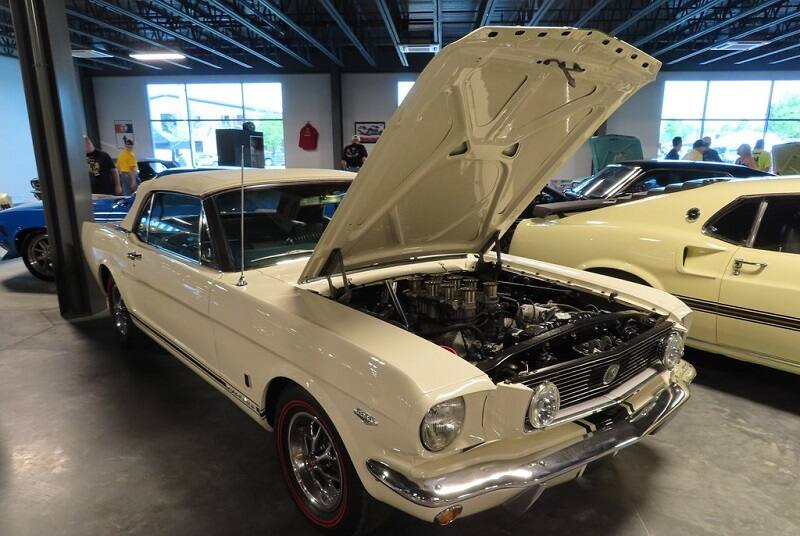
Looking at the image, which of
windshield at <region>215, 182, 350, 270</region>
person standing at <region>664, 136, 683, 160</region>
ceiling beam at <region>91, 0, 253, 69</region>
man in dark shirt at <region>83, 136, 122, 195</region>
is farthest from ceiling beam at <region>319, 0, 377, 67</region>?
person standing at <region>664, 136, 683, 160</region>

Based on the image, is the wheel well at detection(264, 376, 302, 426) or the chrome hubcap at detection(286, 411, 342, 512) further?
the wheel well at detection(264, 376, 302, 426)

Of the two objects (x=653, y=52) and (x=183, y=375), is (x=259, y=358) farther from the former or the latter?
(x=653, y=52)

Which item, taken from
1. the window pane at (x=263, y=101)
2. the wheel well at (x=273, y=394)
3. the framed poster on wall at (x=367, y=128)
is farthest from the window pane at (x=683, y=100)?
the wheel well at (x=273, y=394)

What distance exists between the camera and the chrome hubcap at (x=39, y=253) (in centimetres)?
645

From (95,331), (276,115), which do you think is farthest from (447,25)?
(95,331)

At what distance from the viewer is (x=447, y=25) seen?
13.2 metres

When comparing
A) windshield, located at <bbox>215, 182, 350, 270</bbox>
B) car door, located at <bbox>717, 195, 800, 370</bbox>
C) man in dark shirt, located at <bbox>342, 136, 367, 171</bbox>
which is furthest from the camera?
man in dark shirt, located at <bbox>342, 136, 367, 171</bbox>

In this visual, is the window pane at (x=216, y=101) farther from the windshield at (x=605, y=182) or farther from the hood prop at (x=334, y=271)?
the hood prop at (x=334, y=271)

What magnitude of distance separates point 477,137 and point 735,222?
232 cm

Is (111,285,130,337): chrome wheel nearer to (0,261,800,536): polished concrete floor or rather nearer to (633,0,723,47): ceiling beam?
(0,261,800,536): polished concrete floor

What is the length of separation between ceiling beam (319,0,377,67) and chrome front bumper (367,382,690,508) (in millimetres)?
9095

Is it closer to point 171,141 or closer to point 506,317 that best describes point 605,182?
point 506,317

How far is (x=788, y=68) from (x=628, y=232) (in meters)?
17.0

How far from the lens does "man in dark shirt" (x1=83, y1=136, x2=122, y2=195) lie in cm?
723
